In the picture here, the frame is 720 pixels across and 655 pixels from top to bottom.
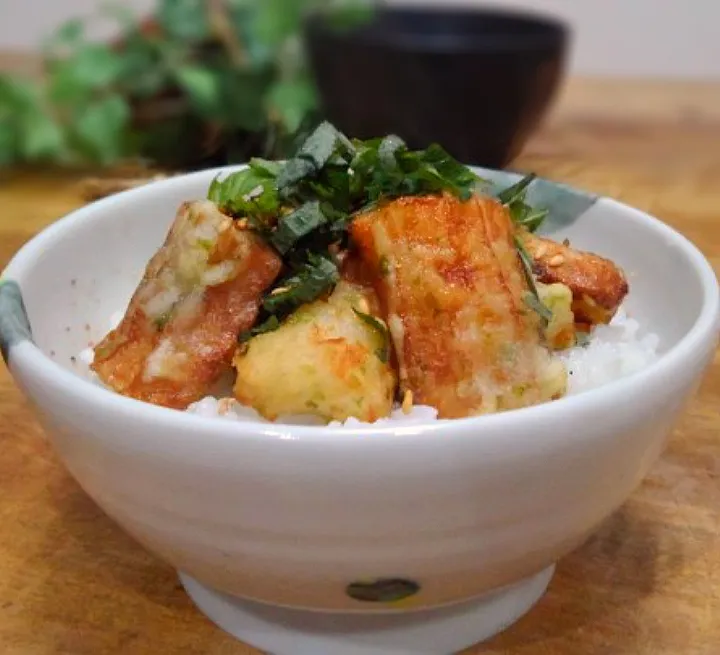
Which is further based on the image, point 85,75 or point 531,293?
point 85,75

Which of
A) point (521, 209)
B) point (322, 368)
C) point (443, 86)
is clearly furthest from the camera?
point (443, 86)

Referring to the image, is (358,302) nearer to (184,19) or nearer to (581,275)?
(581,275)

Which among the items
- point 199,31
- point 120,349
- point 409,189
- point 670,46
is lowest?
point 670,46

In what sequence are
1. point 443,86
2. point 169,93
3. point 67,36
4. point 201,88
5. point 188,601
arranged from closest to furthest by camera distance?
point 188,601, point 443,86, point 201,88, point 169,93, point 67,36

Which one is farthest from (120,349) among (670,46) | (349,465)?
(670,46)

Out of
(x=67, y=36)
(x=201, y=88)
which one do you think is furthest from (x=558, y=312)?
(x=67, y=36)

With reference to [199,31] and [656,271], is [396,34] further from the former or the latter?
[656,271]

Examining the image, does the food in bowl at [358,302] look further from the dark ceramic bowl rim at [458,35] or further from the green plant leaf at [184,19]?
the green plant leaf at [184,19]
